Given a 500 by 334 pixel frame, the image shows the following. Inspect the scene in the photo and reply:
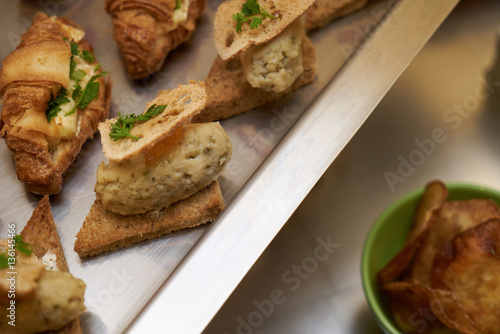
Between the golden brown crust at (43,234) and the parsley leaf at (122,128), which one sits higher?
the parsley leaf at (122,128)

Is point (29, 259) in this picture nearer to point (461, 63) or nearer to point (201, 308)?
point (201, 308)

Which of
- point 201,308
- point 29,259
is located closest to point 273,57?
point 201,308

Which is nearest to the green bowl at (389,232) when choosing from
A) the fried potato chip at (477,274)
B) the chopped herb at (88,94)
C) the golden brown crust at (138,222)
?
the fried potato chip at (477,274)

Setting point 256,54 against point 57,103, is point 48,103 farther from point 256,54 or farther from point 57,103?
point 256,54

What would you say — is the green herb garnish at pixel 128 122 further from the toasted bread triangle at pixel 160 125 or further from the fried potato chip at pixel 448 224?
the fried potato chip at pixel 448 224

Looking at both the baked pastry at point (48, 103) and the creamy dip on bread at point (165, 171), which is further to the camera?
the baked pastry at point (48, 103)

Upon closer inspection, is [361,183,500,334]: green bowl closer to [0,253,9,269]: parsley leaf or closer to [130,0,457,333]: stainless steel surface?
[130,0,457,333]: stainless steel surface

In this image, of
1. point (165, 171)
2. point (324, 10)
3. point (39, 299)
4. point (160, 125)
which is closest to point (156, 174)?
point (165, 171)
